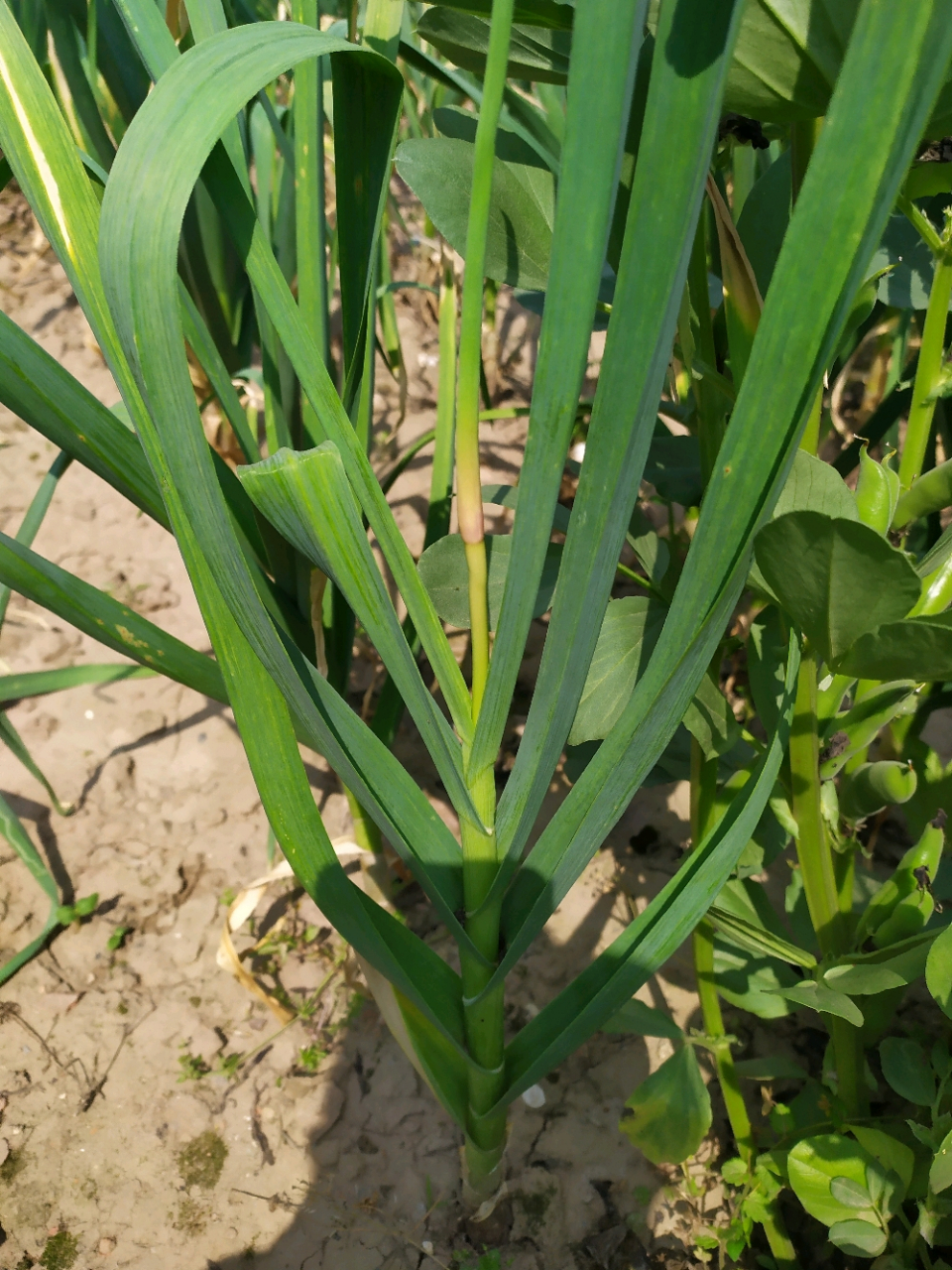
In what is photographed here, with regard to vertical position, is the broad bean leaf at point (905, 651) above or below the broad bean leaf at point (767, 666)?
above

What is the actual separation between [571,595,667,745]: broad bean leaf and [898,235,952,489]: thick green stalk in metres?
0.23

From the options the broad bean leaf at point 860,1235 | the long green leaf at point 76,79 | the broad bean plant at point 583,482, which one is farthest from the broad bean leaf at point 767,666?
the long green leaf at point 76,79

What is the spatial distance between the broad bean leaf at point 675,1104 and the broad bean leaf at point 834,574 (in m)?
0.56

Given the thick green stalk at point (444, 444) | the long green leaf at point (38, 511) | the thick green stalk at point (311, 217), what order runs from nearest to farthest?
the thick green stalk at point (311, 217) < the long green leaf at point (38, 511) < the thick green stalk at point (444, 444)

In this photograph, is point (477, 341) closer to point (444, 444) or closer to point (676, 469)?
point (676, 469)

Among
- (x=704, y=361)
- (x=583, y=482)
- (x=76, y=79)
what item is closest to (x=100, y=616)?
(x=583, y=482)

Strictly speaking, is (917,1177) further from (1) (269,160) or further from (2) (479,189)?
(1) (269,160)

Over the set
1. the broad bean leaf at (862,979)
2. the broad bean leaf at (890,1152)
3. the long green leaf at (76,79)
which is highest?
the long green leaf at (76,79)

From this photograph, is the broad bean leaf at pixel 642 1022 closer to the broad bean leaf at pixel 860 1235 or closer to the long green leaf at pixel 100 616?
the broad bean leaf at pixel 860 1235

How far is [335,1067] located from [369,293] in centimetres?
100

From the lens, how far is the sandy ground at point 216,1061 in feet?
3.44

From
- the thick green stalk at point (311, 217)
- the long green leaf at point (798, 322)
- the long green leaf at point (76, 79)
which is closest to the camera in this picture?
the long green leaf at point (798, 322)

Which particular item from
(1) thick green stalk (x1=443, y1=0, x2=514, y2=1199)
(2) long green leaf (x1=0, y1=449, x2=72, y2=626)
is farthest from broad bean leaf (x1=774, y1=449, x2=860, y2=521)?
(2) long green leaf (x1=0, y1=449, x2=72, y2=626)

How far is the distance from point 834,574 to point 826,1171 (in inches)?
23.9
